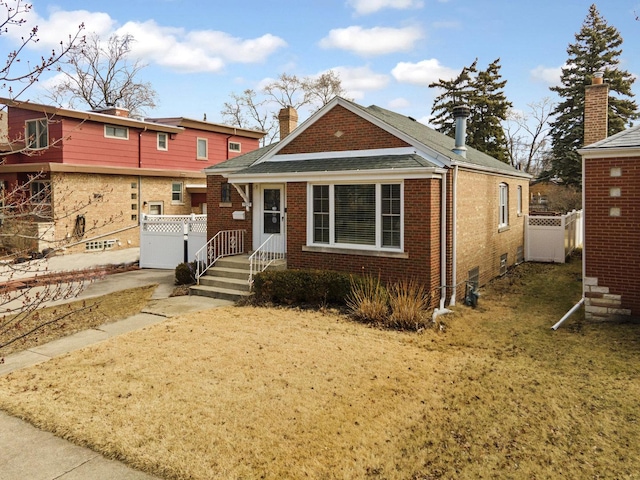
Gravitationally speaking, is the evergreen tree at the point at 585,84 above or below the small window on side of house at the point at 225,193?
above

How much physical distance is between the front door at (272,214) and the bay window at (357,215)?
2152mm

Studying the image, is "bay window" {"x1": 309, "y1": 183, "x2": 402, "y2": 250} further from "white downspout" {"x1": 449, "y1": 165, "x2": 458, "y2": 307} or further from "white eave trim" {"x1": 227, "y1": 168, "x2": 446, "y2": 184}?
"white downspout" {"x1": 449, "y1": 165, "x2": 458, "y2": 307}

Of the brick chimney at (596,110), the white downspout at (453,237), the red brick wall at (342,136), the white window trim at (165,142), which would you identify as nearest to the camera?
the white downspout at (453,237)

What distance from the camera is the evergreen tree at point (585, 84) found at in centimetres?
3033

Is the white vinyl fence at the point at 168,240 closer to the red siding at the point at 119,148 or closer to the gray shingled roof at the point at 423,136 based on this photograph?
the red siding at the point at 119,148

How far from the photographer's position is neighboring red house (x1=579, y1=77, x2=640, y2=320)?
8.98 m

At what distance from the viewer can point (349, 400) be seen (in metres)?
5.86

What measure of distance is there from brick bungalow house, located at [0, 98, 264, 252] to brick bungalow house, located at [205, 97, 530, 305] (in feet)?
26.4

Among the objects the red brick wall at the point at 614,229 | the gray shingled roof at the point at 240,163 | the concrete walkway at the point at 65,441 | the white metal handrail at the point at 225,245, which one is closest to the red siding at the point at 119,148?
the gray shingled roof at the point at 240,163

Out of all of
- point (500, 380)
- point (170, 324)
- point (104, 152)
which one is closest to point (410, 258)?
point (500, 380)

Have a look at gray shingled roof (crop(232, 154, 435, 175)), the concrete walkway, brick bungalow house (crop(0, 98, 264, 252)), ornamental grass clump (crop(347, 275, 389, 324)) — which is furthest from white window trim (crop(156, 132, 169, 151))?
ornamental grass clump (crop(347, 275, 389, 324))

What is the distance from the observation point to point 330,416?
17.7 ft

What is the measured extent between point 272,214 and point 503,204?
8168mm

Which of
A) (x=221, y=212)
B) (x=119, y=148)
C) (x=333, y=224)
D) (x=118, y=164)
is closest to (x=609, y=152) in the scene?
(x=333, y=224)
